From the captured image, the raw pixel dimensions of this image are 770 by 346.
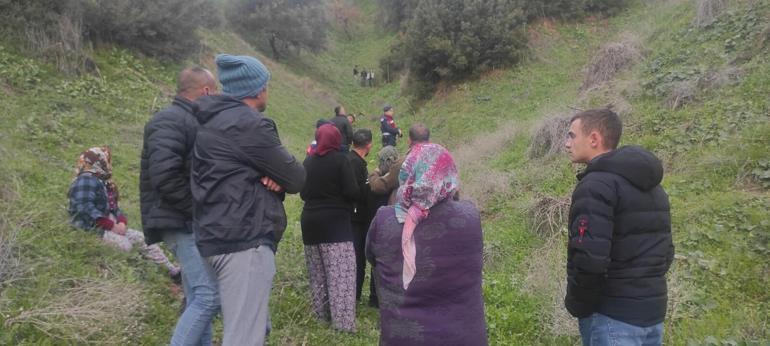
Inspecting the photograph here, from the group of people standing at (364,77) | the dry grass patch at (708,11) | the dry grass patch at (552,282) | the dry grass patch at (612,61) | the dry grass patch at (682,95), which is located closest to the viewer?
the dry grass patch at (552,282)

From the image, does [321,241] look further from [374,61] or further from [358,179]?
[374,61]

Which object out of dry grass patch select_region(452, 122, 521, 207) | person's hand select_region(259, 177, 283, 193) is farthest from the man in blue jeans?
dry grass patch select_region(452, 122, 521, 207)

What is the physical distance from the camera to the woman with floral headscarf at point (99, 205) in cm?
466

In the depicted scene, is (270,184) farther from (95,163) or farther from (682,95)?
(682,95)

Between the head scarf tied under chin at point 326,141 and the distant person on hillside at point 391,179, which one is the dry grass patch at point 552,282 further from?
the head scarf tied under chin at point 326,141

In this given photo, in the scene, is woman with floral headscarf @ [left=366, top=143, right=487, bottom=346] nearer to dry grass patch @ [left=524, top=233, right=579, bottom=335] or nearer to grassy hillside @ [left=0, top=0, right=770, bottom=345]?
grassy hillside @ [left=0, top=0, right=770, bottom=345]

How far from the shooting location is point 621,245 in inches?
101

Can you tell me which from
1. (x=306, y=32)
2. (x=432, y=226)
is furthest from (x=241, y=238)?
(x=306, y=32)

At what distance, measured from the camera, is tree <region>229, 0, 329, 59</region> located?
31609 mm

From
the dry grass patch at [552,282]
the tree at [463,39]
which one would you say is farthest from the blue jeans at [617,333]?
the tree at [463,39]

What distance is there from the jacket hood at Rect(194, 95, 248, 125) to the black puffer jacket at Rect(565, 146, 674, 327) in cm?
186

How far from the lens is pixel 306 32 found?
107 feet

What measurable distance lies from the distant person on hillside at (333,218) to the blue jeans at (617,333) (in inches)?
86.2

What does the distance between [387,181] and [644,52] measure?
9.68 metres
